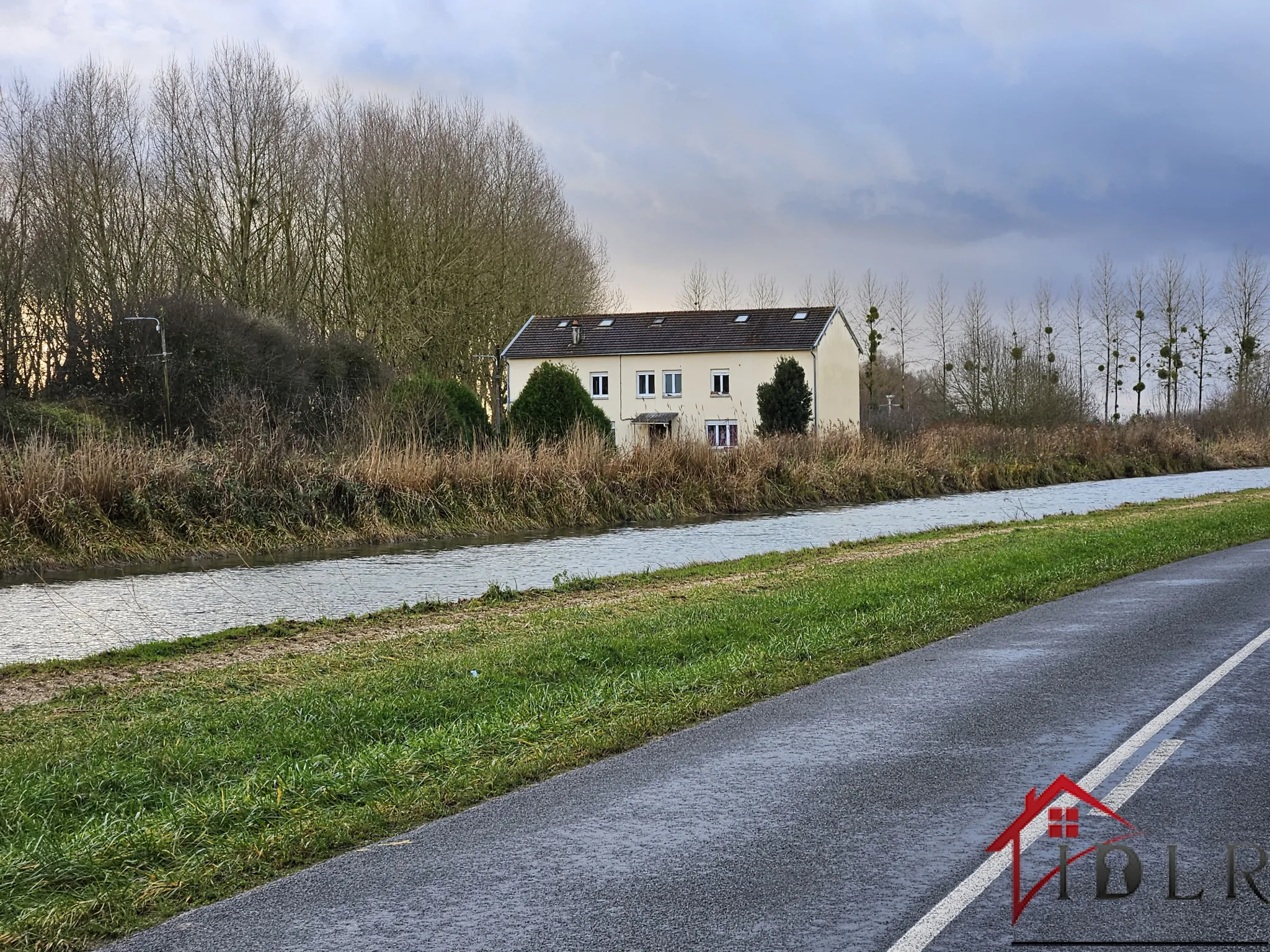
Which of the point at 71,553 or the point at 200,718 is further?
the point at 71,553

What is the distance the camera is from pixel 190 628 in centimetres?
→ 1389

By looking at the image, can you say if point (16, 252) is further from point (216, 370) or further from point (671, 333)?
point (671, 333)

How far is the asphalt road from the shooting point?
4.59 metres

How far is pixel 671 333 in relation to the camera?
223ft

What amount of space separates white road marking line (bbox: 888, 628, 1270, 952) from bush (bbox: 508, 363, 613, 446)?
28764mm

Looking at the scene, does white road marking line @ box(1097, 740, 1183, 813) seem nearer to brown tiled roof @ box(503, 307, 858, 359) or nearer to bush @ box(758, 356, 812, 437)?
bush @ box(758, 356, 812, 437)

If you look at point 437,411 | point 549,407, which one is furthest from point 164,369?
point 549,407

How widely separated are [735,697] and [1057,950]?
452 cm

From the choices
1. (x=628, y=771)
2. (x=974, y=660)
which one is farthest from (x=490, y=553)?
(x=628, y=771)

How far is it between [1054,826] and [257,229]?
49.2m

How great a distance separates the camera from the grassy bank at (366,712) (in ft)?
18.2

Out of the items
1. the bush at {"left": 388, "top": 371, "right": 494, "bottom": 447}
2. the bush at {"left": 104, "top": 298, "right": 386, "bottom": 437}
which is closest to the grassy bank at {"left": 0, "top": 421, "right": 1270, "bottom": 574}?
the bush at {"left": 388, "top": 371, "right": 494, "bottom": 447}

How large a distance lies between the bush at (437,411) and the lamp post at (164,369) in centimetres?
590

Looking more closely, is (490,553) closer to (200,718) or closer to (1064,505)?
(200,718)
